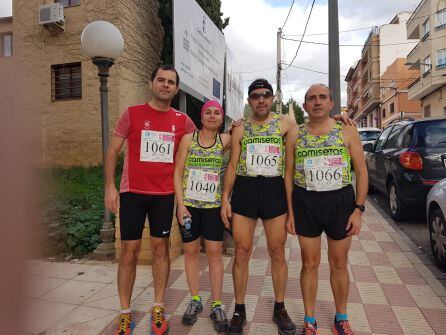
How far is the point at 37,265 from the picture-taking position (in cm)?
66

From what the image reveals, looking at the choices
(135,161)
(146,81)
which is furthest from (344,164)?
(146,81)

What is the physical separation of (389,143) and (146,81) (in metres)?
7.66

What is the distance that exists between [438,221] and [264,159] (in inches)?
105

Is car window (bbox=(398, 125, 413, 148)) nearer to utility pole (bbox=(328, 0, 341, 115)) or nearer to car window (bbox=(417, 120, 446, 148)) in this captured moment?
car window (bbox=(417, 120, 446, 148))

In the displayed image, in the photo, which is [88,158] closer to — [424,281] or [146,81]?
[146,81]

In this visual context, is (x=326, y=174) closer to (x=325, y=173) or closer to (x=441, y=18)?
(x=325, y=173)

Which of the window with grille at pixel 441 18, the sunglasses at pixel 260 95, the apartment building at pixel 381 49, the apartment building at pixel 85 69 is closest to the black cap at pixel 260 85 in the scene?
the sunglasses at pixel 260 95

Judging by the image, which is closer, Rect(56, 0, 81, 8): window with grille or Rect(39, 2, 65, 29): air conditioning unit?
Rect(39, 2, 65, 29): air conditioning unit

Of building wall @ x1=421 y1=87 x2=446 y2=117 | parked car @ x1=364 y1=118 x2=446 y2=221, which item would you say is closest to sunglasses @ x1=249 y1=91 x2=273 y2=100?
parked car @ x1=364 y1=118 x2=446 y2=221

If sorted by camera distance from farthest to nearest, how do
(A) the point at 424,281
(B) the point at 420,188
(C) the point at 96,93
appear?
(C) the point at 96,93, (B) the point at 420,188, (A) the point at 424,281

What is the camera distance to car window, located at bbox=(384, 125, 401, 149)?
6.64 m

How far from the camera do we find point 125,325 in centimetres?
285

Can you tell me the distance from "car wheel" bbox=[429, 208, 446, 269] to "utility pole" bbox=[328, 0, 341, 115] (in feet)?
13.0

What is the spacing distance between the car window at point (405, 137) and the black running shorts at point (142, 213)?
4.45m
